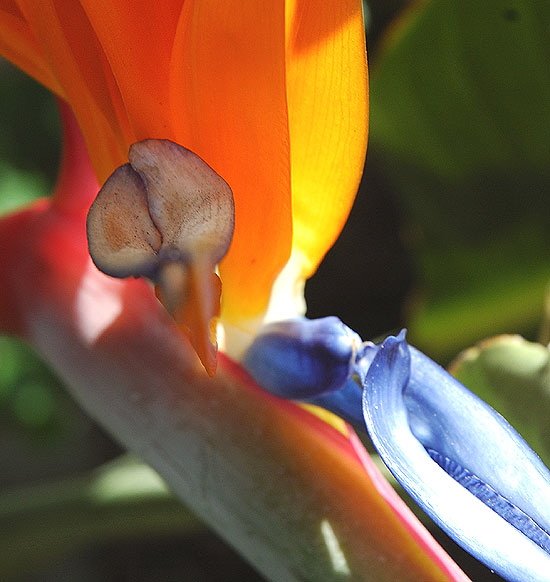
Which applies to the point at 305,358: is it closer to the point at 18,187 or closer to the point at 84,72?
the point at 84,72

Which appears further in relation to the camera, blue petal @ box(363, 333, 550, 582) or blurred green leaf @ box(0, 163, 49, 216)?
blurred green leaf @ box(0, 163, 49, 216)

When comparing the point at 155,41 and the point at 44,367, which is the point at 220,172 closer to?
the point at 155,41

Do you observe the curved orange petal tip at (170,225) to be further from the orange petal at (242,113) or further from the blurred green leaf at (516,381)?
the blurred green leaf at (516,381)

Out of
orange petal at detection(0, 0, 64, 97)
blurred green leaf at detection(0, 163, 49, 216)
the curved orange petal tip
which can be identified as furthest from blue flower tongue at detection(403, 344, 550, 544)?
blurred green leaf at detection(0, 163, 49, 216)

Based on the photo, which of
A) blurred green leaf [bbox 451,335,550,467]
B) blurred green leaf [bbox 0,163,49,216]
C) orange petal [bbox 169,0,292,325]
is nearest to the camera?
orange petal [bbox 169,0,292,325]

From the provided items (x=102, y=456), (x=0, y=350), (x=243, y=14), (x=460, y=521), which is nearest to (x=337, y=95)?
(x=243, y=14)

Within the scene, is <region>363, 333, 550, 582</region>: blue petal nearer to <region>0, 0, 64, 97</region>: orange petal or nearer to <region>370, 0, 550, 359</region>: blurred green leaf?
<region>0, 0, 64, 97</region>: orange petal
